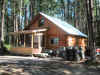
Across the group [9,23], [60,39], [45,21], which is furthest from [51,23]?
[9,23]

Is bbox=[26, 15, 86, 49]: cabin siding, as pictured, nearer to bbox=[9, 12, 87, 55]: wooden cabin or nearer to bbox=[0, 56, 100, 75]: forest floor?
bbox=[9, 12, 87, 55]: wooden cabin

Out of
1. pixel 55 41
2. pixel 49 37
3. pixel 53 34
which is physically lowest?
pixel 55 41

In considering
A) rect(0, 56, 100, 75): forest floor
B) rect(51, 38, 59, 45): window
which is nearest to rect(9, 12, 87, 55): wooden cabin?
rect(51, 38, 59, 45): window

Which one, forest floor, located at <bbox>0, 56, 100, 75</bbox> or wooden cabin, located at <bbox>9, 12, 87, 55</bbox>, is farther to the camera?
wooden cabin, located at <bbox>9, 12, 87, 55</bbox>

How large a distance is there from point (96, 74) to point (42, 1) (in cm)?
3249

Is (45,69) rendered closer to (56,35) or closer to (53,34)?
(56,35)

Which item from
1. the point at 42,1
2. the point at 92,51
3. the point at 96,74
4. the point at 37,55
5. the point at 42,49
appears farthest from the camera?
the point at 42,1

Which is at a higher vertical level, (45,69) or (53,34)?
(53,34)

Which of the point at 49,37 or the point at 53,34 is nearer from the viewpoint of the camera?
the point at 53,34

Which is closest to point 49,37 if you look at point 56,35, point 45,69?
point 56,35

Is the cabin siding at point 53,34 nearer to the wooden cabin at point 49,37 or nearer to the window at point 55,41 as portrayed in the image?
the wooden cabin at point 49,37

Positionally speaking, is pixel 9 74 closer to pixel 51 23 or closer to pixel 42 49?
pixel 42 49

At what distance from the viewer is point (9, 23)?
4250 centimetres

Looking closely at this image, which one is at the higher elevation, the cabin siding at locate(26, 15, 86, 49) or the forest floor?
the cabin siding at locate(26, 15, 86, 49)
